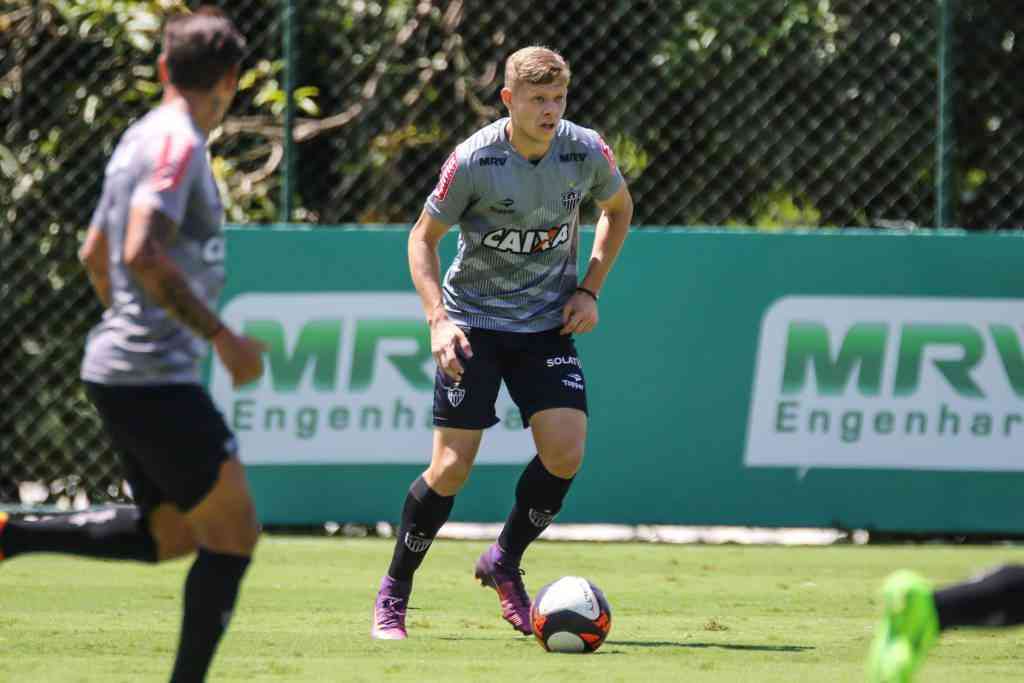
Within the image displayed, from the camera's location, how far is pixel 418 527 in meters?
6.73

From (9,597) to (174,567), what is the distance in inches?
52.8

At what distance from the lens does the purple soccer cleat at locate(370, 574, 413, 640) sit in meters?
→ 6.61

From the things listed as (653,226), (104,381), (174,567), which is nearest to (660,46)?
(653,226)

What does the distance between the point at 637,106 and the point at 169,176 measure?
689 centimetres

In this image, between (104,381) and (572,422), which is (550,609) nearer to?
(572,422)

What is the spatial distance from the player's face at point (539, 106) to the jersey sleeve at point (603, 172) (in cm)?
36

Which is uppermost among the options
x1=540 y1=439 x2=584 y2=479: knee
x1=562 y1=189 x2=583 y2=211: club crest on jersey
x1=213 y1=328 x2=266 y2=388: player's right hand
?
x1=213 y1=328 x2=266 y2=388: player's right hand

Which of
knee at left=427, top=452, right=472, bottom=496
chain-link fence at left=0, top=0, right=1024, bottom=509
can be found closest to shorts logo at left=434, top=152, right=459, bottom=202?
knee at left=427, top=452, right=472, bottom=496

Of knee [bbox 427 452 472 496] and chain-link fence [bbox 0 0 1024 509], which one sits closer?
knee [bbox 427 452 472 496]

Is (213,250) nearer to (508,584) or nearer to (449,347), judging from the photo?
(449,347)

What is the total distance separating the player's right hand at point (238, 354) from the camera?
14.6ft

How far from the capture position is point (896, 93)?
11.0 meters

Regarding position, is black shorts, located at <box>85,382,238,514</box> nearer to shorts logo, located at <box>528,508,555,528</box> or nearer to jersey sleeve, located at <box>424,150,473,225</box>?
jersey sleeve, located at <box>424,150,473,225</box>

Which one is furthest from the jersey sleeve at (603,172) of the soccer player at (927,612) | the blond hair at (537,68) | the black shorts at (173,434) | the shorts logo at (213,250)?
the soccer player at (927,612)
